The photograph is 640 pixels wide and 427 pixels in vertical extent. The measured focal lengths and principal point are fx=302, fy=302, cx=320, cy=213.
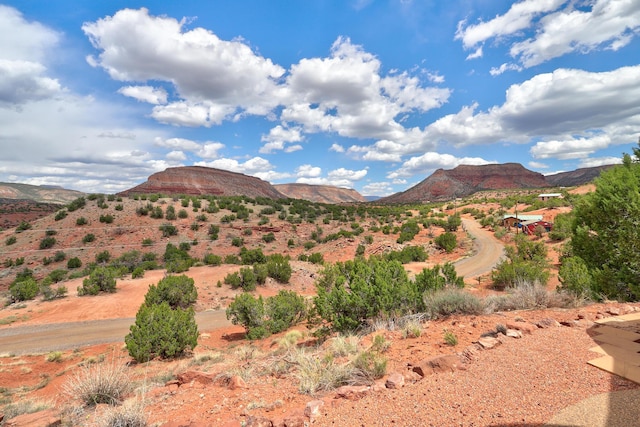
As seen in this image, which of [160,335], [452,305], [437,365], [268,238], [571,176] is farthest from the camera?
[571,176]

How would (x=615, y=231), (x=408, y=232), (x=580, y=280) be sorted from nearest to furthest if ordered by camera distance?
1. (x=615, y=231)
2. (x=580, y=280)
3. (x=408, y=232)

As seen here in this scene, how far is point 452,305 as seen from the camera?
804 centimetres

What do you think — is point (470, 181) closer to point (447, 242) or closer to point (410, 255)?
point (447, 242)

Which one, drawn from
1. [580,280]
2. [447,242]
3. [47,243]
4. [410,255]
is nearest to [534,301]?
[580,280]

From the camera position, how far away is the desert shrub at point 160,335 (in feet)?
33.7

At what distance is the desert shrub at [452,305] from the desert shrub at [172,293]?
1512 cm

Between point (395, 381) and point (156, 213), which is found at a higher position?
point (156, 213)

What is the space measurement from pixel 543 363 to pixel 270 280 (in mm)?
21123

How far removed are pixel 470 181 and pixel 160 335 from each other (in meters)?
174

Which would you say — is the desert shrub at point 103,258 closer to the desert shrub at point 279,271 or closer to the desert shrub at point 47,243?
the desert shrub at point 47,243

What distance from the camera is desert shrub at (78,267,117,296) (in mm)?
20844

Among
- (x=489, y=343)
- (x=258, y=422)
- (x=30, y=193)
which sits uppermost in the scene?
(x=30, y=193)

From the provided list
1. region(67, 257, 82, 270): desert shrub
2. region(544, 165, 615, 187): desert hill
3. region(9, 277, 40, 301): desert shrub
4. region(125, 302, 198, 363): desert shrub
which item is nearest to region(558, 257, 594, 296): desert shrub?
region(125, 302, 198, 363): desert shrub

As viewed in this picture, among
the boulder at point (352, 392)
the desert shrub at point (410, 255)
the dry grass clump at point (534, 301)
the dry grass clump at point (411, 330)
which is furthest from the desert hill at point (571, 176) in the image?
the boulder at point (352, 392)
